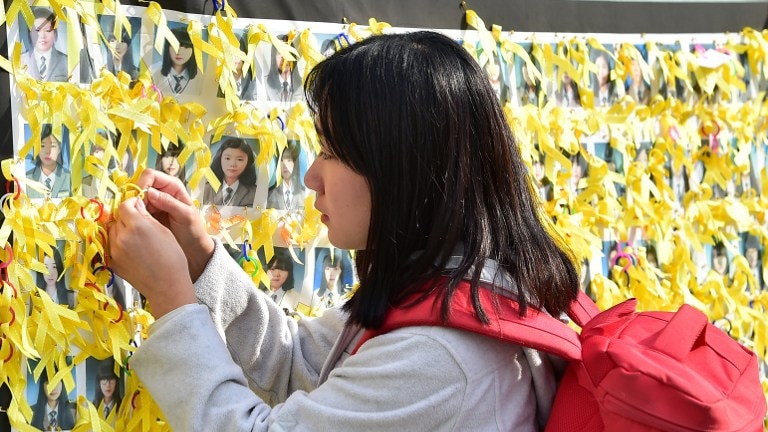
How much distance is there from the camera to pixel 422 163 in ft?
3.97

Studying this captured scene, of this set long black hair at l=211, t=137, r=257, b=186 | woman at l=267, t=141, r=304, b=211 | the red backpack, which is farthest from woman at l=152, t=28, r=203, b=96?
the red backpack

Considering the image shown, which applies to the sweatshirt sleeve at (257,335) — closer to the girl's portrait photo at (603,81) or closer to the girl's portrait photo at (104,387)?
the girl's portrait photo at (104,387)

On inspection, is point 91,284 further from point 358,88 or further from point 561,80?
point 561,80

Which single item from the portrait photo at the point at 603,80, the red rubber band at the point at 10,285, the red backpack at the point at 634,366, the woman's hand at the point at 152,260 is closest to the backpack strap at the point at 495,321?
the red backpack at the point at 634,366

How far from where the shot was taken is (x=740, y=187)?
92.3 inches

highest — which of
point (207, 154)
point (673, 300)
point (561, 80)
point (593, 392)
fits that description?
point (561, 80)

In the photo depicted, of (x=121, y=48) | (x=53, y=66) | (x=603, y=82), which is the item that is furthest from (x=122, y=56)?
(x=603, y=82)

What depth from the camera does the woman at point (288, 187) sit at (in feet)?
5.50

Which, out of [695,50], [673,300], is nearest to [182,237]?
[673,300]

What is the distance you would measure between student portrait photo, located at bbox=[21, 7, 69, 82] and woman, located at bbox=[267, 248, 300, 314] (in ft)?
1.59

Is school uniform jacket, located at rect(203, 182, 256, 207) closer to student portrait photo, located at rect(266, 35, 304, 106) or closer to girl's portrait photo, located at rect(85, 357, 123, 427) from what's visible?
student portrait photo, located at rect(266, 35, 304, 106)

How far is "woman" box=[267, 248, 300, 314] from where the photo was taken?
1688 mm

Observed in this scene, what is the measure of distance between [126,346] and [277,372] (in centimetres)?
24

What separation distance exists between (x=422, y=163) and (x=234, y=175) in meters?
0.51
